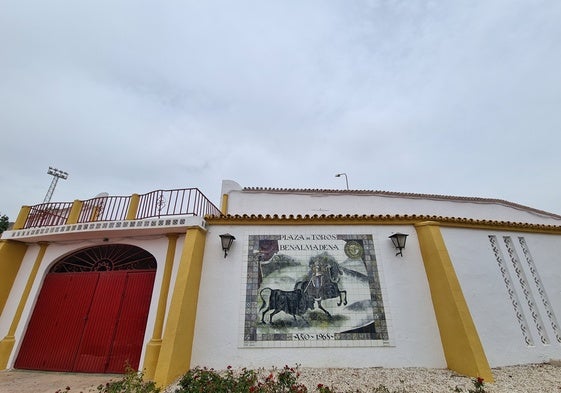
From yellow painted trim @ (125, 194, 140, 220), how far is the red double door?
143 centimetres

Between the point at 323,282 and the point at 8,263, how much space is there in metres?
8.43

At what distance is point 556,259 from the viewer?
21.0 feet

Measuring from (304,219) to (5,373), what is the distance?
25.3 ft

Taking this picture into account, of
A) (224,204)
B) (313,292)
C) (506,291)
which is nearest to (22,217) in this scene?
(224,204)

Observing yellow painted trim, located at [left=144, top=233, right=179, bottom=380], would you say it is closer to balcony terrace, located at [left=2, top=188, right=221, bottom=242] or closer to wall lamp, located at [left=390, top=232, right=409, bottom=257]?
balcony terrace, located at [left=2, top=188, right=221, bottom=242]

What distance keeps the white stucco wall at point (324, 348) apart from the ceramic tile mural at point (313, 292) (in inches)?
6.0

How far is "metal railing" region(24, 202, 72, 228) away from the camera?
702 cm

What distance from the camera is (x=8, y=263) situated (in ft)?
21.7

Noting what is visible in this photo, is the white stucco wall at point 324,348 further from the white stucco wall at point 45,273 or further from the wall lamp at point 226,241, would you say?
the white stucco wall at point 45,273

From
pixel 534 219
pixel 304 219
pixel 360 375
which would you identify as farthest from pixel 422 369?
pixel 534 219

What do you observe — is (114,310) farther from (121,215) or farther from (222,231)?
(222,231)

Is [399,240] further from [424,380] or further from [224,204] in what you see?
[224,204]

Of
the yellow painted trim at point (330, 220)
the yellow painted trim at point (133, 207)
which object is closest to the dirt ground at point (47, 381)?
the yellow painted trim at point (133, 207)

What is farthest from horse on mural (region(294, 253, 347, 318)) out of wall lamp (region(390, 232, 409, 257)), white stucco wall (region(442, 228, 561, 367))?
white stucco wall (region(442, 228, 561, 367))
